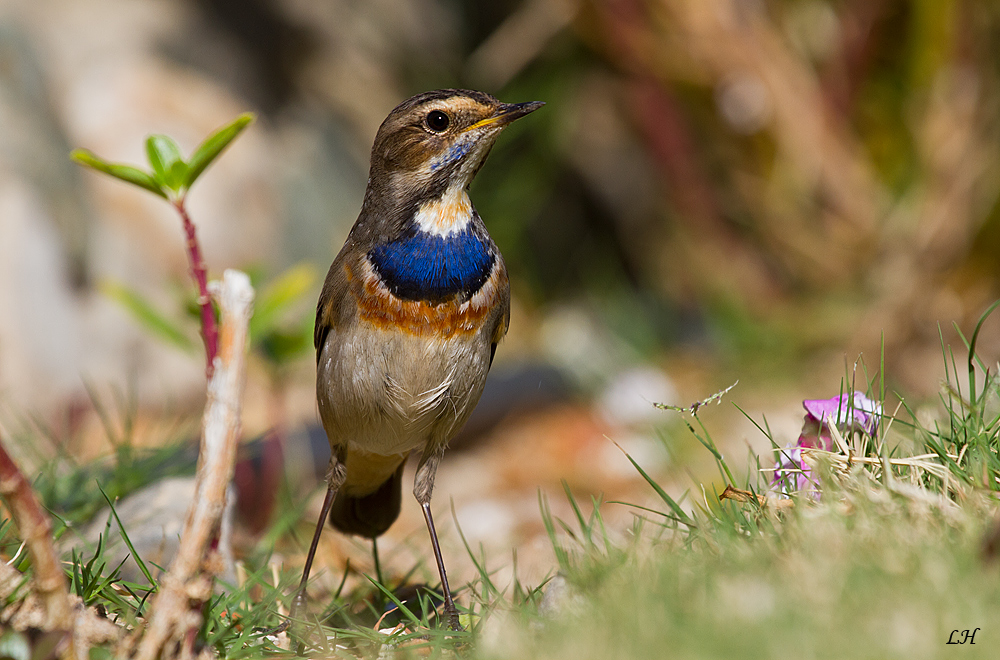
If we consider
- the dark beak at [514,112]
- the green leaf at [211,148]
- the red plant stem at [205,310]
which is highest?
the dark beak at [514,112]

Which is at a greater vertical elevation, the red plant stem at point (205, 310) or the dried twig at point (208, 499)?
the red plant stem at point (205, 310)

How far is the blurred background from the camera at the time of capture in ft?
20.8

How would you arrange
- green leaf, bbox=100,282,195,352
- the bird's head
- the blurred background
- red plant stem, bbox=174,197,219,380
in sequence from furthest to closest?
the blurred background < green leaf, bbox=100,282,195,352 < the bird's head < red plant stem, bbox=174,197,219,380

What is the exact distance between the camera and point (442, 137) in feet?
10.7

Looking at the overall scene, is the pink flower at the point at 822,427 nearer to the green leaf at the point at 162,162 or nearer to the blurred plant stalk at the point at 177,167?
the blurred plant stalk at the point at 177,167

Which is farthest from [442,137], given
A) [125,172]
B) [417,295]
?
[125,172]

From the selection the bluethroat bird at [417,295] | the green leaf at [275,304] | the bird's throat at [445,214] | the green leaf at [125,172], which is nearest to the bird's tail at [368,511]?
the bluethroat bird at [417,295]

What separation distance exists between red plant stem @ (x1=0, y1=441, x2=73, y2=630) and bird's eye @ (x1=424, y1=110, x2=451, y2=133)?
1.70 m

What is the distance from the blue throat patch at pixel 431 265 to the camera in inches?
124

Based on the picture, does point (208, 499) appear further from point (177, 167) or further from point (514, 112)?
point (514, 112)

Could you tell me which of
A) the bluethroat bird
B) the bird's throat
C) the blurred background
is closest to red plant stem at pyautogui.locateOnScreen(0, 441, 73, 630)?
the bluethroat bird

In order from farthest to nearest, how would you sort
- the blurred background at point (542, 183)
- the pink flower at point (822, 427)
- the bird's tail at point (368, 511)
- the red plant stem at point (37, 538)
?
the blurred background at point (542, 183) → the bird's tail at point (368, 511) → the pink flower at point (822, 427) → the red plant stem at point (37, 538)

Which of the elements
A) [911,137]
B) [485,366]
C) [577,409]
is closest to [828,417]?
[485,366]

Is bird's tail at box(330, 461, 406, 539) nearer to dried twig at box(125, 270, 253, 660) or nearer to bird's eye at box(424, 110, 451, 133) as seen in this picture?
bird's eye at box(424, 110, 451, 133)
